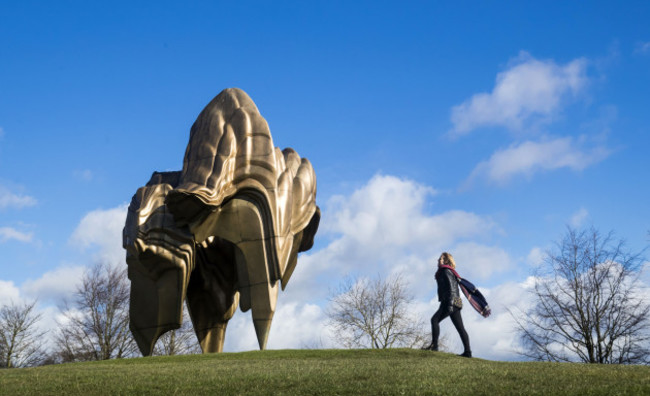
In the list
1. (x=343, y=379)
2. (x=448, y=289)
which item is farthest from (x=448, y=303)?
(x=343, y=379)

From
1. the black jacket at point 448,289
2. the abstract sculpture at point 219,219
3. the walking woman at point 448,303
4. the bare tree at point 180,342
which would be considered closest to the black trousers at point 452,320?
the walking woman at point 448,303

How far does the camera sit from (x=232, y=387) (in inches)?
367

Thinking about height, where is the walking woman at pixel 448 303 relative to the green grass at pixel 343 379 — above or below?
above

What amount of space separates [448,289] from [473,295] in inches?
30.9

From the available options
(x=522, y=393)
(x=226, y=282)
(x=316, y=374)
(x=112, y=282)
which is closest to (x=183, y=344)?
(x=112, y=282)

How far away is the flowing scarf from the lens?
13.6 m

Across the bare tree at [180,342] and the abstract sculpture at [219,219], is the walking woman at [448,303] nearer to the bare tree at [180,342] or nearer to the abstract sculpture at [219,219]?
the abstract sculpture at [219,219]

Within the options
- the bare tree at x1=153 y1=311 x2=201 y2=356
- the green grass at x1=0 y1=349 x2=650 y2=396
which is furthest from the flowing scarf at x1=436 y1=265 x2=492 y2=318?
the bare tree at x1=153 y1=311 x2=201 y2=356

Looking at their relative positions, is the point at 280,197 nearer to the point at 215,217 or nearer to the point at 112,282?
the point at 215,217

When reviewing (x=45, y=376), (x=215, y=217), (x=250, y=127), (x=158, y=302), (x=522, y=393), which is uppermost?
(x=250, y=127)

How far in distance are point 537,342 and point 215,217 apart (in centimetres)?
1599

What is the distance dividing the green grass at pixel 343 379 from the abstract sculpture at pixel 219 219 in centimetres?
506

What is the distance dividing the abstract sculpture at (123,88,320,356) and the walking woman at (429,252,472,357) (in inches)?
218

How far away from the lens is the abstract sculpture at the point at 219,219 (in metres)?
17.3
